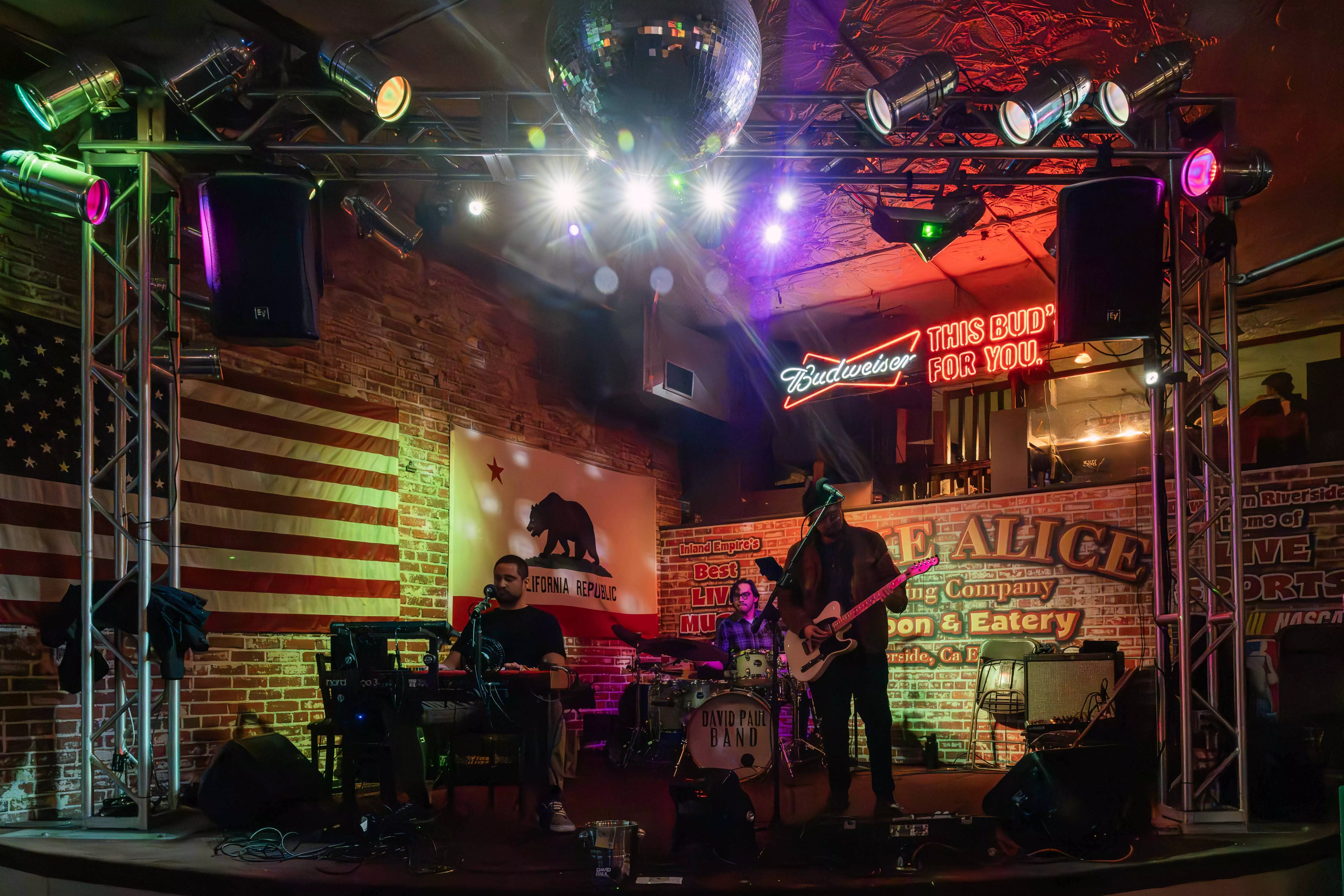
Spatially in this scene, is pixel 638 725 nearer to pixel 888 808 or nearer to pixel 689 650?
pixel 689 650

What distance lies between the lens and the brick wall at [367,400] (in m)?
5.38

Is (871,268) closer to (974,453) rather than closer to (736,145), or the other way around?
(974,453)

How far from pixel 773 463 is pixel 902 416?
1.62 meters

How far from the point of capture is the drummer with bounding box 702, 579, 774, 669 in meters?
8.39

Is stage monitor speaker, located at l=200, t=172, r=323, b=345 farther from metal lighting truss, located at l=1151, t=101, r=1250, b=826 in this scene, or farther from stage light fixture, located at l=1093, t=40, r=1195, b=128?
metal lighting truss, located at l=1151, t=101, r=1250, b=826

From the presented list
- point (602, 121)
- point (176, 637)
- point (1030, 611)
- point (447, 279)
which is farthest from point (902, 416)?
point (602, 121)

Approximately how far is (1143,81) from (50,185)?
5.78m

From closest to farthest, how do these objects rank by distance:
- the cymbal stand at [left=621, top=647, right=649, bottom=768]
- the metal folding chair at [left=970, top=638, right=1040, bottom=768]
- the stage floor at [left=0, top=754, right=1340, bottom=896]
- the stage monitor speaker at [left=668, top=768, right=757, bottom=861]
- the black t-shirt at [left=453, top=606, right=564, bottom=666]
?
the stage floor at [left=0, top=754, right=1340, bottom=896] → the stage monitor speaker at [left=668, top=768, right=757, bottom=861] → the black t-shirt at [left=453, top=606, right=564, bottom=666] → the metal folding chair at [left=970, top=638, right=1040, bottom=768] → the cymbal stand at [left=621, top=647, right=649, bottom=768]

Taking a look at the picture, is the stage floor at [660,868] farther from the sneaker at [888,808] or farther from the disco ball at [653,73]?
the disco ball at [653,73]

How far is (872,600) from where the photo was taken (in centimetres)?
521

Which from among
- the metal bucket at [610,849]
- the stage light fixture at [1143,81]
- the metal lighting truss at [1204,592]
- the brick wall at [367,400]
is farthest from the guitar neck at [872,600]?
the brick wall at [367,400]

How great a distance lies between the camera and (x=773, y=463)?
11.4 m

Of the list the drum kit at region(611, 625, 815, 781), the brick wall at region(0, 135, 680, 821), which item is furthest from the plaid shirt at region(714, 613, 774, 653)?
the brick wall at region(0, 135, 680, 821)

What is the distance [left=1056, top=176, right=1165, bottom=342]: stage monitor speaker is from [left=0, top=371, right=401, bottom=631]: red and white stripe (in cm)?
518
